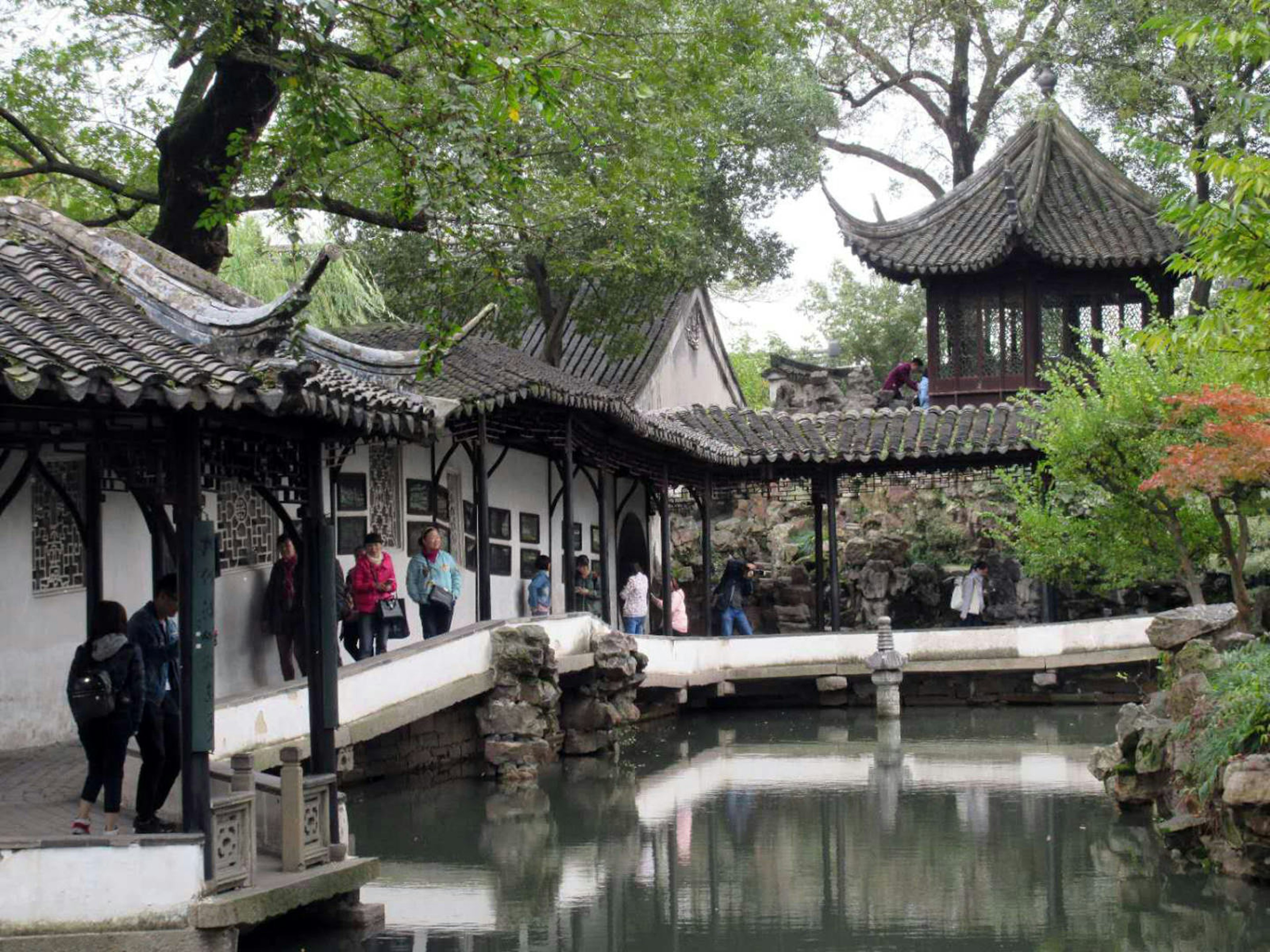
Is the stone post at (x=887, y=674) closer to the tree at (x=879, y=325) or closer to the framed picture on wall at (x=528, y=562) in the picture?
the framed picture on wall at (x=528, y=562)

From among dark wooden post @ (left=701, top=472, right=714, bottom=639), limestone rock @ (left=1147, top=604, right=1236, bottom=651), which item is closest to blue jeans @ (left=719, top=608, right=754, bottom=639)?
dark wooden post @ (left=701, top=472, right=714, bottom=639)

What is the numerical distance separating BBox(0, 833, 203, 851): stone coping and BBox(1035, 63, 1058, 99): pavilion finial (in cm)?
2259

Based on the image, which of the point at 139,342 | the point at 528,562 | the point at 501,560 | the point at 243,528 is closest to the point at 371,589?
the point at 243,528

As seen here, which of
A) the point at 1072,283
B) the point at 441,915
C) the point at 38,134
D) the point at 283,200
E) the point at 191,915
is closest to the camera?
the point at 191,915

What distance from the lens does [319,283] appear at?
23625 mm

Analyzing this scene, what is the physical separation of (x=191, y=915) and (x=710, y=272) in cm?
2043

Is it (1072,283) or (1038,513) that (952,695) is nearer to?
(1038,513)

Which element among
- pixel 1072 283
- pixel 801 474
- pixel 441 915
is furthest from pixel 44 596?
pixel 1072 283

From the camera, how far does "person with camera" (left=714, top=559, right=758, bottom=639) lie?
24250mm

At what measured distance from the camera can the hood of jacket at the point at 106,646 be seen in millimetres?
8547

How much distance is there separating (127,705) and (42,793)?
2125 mm

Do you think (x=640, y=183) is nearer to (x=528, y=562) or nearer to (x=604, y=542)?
(x=604, y=542)

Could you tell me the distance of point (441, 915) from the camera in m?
9.46

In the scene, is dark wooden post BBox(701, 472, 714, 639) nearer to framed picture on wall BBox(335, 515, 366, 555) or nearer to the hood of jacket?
framed picture on wall BBox(335, 515, 366, 555)
